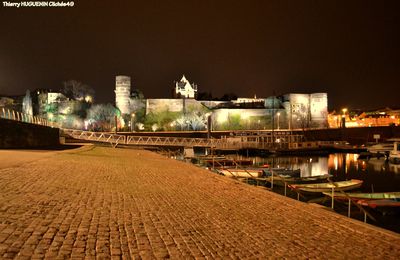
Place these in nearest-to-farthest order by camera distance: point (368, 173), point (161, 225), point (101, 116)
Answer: point (161, 225)
point (368, 173)
point (101, 116)

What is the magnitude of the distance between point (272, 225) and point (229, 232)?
1.20 metres

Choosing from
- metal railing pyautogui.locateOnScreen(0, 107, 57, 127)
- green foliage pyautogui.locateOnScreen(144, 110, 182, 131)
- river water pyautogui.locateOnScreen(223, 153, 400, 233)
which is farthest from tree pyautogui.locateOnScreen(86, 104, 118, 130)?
metal railing pyautogui.locateOnScreen(0, 107, 57, 127)

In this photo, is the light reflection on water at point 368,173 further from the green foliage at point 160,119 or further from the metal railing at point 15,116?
the green foliage at point 160,119

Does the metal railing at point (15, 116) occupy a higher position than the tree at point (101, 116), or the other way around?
the tree at point (101, 116)

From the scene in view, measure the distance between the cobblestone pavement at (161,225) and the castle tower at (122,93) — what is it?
79.8 m

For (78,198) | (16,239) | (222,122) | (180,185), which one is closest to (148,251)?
(16,239)

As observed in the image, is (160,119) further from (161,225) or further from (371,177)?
(161,225)

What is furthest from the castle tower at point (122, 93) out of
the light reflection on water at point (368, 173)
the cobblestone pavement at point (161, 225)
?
the cobblestone pavement at point (161, 225)

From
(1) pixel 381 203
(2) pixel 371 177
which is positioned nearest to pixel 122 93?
(2) pixel 371 177

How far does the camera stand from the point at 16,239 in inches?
197

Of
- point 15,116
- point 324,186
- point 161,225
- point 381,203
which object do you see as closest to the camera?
point 161,225

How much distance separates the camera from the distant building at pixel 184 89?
121m

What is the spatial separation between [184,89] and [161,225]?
116 m

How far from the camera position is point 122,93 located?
88.9 metres
